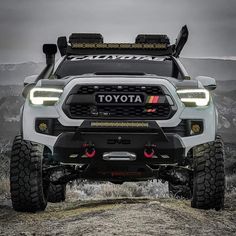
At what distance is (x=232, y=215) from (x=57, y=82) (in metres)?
2.68

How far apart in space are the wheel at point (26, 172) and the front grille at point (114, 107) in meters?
0.70

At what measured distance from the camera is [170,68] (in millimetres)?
9922

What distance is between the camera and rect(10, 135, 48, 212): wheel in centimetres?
820

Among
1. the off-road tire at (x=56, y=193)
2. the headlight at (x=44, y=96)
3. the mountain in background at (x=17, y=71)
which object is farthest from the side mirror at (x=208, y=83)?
the mountain in background at (x=17, y=71)

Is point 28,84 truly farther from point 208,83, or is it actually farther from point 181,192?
point 181,192

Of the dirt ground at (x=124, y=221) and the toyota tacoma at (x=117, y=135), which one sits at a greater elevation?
the toyota tacoma at (x=117, y=135)

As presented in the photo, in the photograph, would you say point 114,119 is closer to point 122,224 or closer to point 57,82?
point 57,82

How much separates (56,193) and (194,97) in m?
3.73

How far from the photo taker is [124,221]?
6988 millimetres

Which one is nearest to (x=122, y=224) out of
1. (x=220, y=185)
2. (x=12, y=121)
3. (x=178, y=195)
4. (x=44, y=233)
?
(x=44, y=233)

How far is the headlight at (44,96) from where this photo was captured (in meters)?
8.10

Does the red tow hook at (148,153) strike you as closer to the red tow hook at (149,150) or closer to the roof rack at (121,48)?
the red tow hook at (149,150)

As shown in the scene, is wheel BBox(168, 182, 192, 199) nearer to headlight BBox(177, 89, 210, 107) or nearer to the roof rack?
the roof rack

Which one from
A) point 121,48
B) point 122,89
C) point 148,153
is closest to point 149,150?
point 148,153
